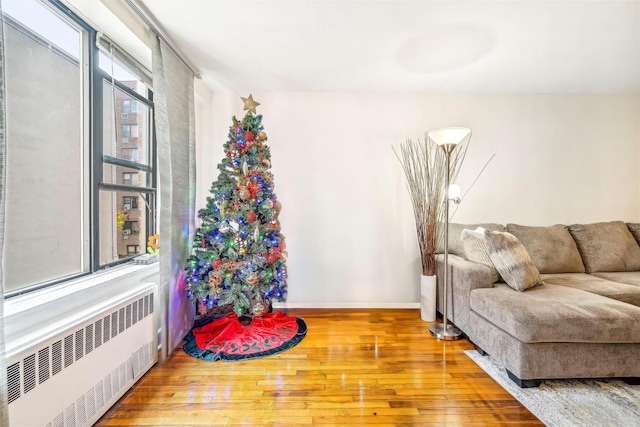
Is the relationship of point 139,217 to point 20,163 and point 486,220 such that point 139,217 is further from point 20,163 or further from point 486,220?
point 486,220

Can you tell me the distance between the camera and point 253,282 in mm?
2371

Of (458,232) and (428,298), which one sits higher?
(458,232)

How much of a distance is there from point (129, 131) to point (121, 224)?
2.47 ft

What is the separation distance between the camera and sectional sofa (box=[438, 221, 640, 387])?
5.60 feet

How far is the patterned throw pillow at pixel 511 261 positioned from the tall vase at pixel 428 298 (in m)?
0.65

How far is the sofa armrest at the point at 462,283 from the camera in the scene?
2.23 metres

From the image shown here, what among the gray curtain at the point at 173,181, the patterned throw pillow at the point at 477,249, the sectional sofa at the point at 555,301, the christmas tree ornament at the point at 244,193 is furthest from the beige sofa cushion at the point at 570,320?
the gray curtain at the point at 173,181

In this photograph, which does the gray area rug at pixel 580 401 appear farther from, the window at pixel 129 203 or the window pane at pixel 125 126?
the window pane at pixel 125 126

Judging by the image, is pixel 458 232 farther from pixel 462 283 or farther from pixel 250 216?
pixel 250 216

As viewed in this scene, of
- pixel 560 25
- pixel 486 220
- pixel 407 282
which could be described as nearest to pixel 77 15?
pixel 560 25

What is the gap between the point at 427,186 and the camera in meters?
2.89

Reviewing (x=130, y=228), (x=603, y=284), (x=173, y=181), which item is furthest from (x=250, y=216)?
(x=603, y=284)

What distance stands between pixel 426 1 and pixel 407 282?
8.43ft

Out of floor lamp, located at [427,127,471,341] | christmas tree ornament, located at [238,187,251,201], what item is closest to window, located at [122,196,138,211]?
christmas tree ornament, located at [238,187,251,201]
